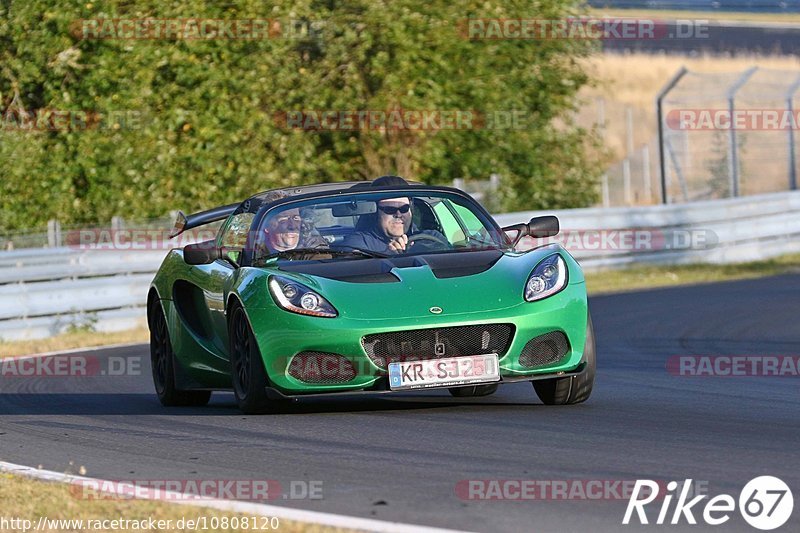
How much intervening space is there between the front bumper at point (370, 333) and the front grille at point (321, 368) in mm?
22

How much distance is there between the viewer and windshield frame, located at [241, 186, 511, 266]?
955 cm

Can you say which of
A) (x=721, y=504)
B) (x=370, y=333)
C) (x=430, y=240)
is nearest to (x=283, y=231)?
(x=430, y=240)

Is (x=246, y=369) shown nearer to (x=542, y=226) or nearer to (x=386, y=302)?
(x=386, y=302)

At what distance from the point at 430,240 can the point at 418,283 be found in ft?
3.28

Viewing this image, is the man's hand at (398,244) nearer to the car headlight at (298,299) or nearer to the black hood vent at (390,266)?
the black hood vent at (390,266)

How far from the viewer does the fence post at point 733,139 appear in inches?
961

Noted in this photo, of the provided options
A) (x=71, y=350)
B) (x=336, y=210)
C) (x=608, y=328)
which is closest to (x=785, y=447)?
(x=336, y=210)

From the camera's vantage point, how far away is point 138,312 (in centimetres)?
1905

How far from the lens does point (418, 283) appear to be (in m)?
8.50

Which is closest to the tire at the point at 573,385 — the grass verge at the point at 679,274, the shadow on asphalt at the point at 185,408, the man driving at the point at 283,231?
the shadow on asphalt at the point at 185,408

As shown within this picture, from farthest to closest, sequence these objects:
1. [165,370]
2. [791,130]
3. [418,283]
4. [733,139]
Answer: [791,130]
[733,139]
[165,370]
[418,283]

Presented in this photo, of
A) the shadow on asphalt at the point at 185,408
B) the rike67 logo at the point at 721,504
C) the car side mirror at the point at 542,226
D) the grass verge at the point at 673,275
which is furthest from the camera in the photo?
the grass verge at the point at 673,275

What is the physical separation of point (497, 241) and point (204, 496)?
3.62 metres

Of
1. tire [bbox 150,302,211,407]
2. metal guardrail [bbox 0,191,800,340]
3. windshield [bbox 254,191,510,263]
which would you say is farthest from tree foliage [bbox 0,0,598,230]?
windshield [bbox 254,191,510,263]
